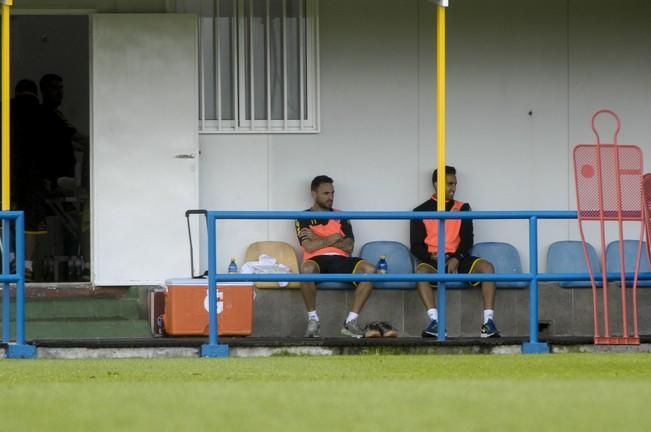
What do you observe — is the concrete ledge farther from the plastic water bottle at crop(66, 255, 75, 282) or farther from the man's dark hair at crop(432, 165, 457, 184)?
the plastic water bottle at crop(66, 255, 75, 282)

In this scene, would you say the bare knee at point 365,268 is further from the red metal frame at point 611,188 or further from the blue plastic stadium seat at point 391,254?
the red metal frame at point 611,188

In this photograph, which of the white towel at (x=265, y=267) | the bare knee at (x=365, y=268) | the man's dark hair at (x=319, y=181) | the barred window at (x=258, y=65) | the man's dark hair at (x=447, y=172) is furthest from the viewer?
the barred window at (x=258, y=65)

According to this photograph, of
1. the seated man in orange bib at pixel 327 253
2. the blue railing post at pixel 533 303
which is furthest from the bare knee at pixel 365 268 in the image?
the blue railing post at pixel 533 303

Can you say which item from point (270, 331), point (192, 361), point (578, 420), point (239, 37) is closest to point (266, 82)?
point (239, 37)

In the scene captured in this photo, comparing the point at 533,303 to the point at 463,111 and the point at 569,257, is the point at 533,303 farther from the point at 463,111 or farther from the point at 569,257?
the point at 463,111

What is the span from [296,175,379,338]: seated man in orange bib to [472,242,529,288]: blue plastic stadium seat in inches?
42.2

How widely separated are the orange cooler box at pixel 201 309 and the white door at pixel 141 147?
2.29 feet

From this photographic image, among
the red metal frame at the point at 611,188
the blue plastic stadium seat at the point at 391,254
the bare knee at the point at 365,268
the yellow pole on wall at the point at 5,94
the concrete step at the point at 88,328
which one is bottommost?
the concrete step at the point at 88,328

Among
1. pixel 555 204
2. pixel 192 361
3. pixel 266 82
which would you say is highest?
pixel 266 82

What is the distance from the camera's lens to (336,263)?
43.0ft

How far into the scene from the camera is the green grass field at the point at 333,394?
695 cm

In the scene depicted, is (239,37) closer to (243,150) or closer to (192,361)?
(243,150)

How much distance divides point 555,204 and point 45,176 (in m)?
4.11

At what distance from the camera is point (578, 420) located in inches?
277
